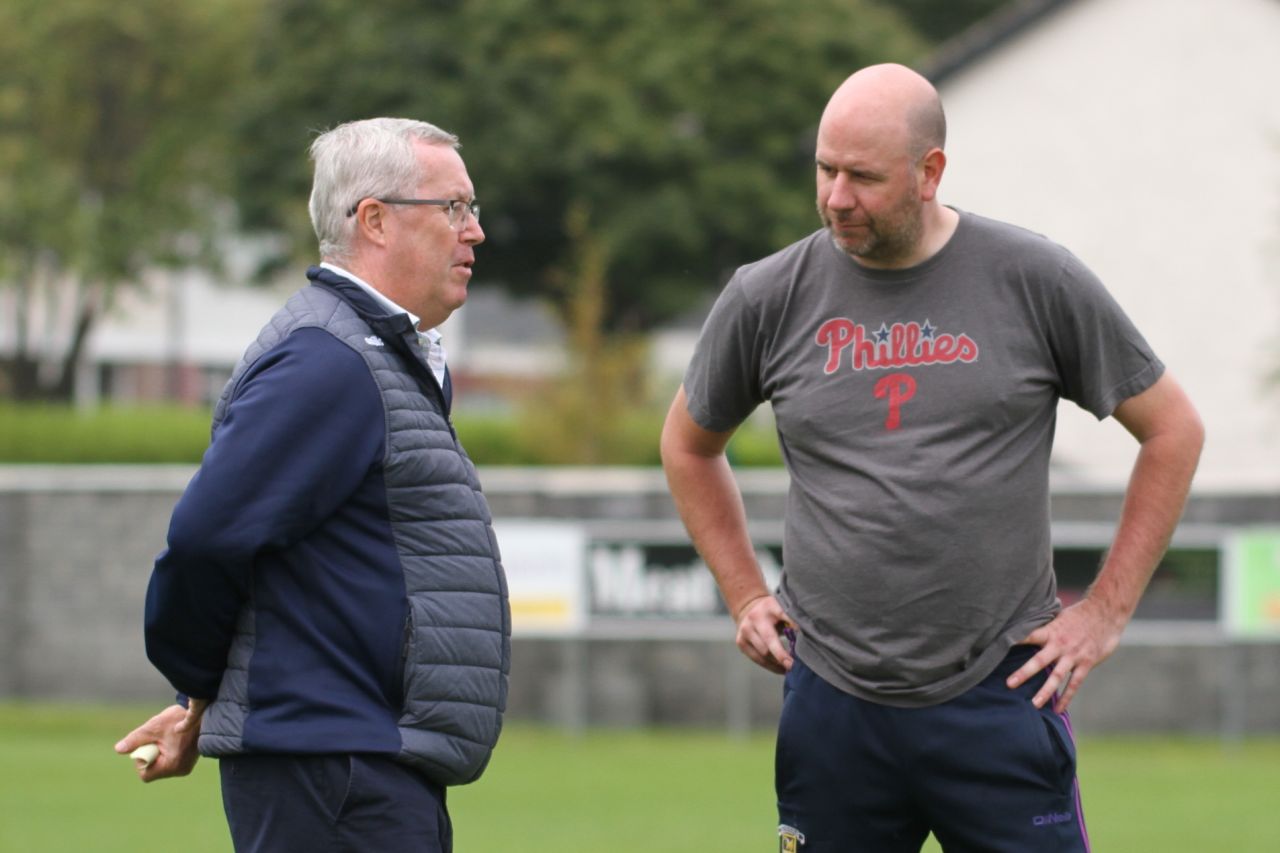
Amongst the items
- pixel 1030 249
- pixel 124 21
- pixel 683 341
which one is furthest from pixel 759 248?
pixel 1030 249

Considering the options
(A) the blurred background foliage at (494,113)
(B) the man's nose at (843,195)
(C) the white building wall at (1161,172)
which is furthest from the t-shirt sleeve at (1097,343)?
(A) the blurred background foliage at (494,113)

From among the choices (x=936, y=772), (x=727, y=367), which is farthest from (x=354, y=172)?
(x=936, y=772)

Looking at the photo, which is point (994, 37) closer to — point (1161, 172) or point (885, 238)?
point (1161, 172)

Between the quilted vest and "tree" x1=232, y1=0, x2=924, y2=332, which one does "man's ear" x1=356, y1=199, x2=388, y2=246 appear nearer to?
the quilted vest

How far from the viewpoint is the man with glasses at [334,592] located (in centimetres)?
358

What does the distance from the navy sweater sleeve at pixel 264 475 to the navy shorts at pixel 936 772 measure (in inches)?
45.8

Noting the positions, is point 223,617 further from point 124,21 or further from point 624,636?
point 124,21

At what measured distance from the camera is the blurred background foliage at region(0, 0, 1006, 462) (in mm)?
35812

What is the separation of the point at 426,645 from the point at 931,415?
113cm

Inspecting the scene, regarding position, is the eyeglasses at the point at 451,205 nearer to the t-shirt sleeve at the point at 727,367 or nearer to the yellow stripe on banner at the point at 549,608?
the t-shirt sleeve at the point at 727,367

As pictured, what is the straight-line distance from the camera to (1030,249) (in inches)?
159

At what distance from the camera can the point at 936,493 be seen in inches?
156

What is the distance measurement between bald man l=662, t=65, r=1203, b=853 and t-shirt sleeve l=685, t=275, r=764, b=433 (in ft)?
0.40

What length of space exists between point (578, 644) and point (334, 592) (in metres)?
11.4
